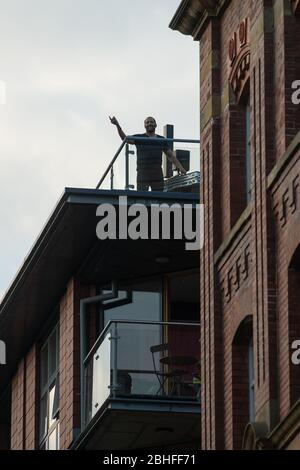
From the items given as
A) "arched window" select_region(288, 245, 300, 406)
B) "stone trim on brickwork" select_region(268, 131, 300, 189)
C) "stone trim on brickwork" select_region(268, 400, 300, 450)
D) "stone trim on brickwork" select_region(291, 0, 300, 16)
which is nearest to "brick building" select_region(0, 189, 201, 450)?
"stone trim on brickwork" select_region(268, 131, 300, 189)

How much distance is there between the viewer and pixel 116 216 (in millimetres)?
39938

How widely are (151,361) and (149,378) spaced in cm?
31

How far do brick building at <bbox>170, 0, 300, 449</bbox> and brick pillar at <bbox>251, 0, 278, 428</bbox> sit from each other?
0.05 feet

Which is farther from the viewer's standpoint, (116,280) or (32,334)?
(32,334)

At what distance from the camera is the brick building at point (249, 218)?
30.1m

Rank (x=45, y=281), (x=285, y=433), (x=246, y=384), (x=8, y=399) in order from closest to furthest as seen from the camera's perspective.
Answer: (x=285, y=433)
(x=246, y=384)
(x=45, y=281)
(x=8, y=399)

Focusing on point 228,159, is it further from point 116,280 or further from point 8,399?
point 8,399

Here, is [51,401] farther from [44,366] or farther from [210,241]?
[210,241]

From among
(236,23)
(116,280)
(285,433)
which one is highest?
(236,23)

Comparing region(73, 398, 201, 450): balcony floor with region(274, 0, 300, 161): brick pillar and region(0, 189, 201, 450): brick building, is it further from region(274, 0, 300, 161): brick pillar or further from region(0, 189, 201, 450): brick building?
region(274, 0, 300, 161): brick pillar

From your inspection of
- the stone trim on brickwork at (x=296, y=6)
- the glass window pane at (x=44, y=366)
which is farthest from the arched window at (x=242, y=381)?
the glass window pane at (x=44, y=366)

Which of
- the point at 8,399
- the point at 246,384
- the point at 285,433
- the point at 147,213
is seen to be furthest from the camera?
the point at 8,399

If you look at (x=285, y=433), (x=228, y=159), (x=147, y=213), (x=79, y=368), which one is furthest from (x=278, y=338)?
(x=79, y=368)

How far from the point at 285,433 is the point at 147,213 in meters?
11.0
